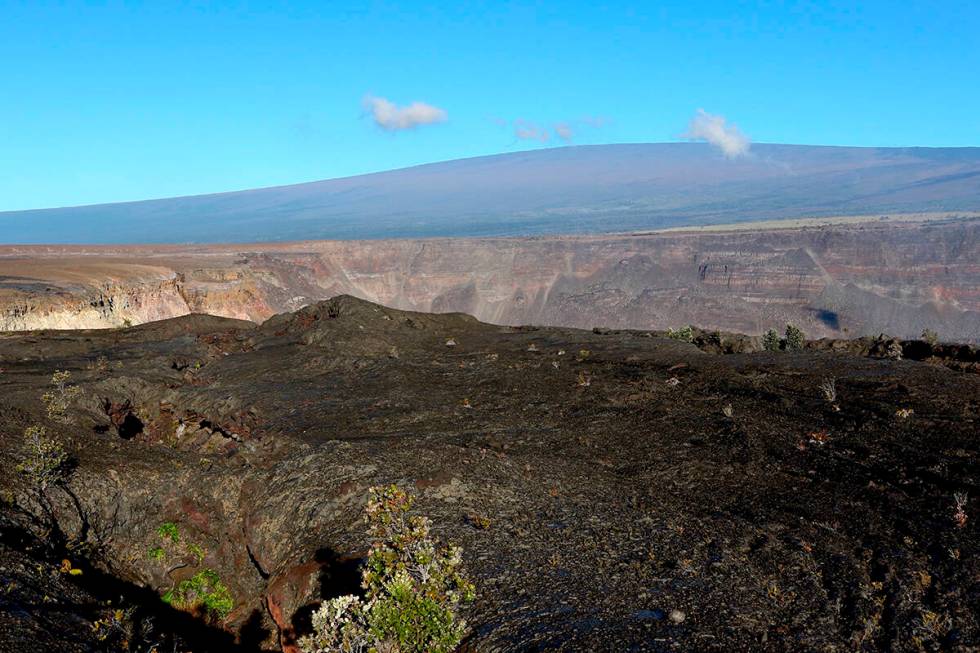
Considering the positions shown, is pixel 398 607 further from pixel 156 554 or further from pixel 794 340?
pixel 794 340

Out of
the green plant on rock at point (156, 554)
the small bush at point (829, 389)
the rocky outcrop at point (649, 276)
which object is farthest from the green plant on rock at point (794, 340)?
the rocky outcrop at point (649, 276)

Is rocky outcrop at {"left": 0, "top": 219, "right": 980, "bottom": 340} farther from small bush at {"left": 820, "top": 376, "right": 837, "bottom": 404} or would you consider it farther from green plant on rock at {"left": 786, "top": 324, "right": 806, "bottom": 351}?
small bush at {"left": 820, "top": 376, "right": 837, "bottom": 404}

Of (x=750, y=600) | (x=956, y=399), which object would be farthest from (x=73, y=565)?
(x=956, y=399)

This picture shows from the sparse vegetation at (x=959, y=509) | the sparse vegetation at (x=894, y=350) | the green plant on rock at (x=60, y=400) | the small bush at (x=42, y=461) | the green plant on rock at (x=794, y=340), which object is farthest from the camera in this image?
the green plant on rock at (x=794, y=340)

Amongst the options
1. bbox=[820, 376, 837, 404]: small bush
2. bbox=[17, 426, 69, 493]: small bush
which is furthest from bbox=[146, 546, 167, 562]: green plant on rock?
bbox=[820, 376, 837, 404]: small bush

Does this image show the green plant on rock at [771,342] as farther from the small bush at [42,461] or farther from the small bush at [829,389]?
the small bush at [42,461]
